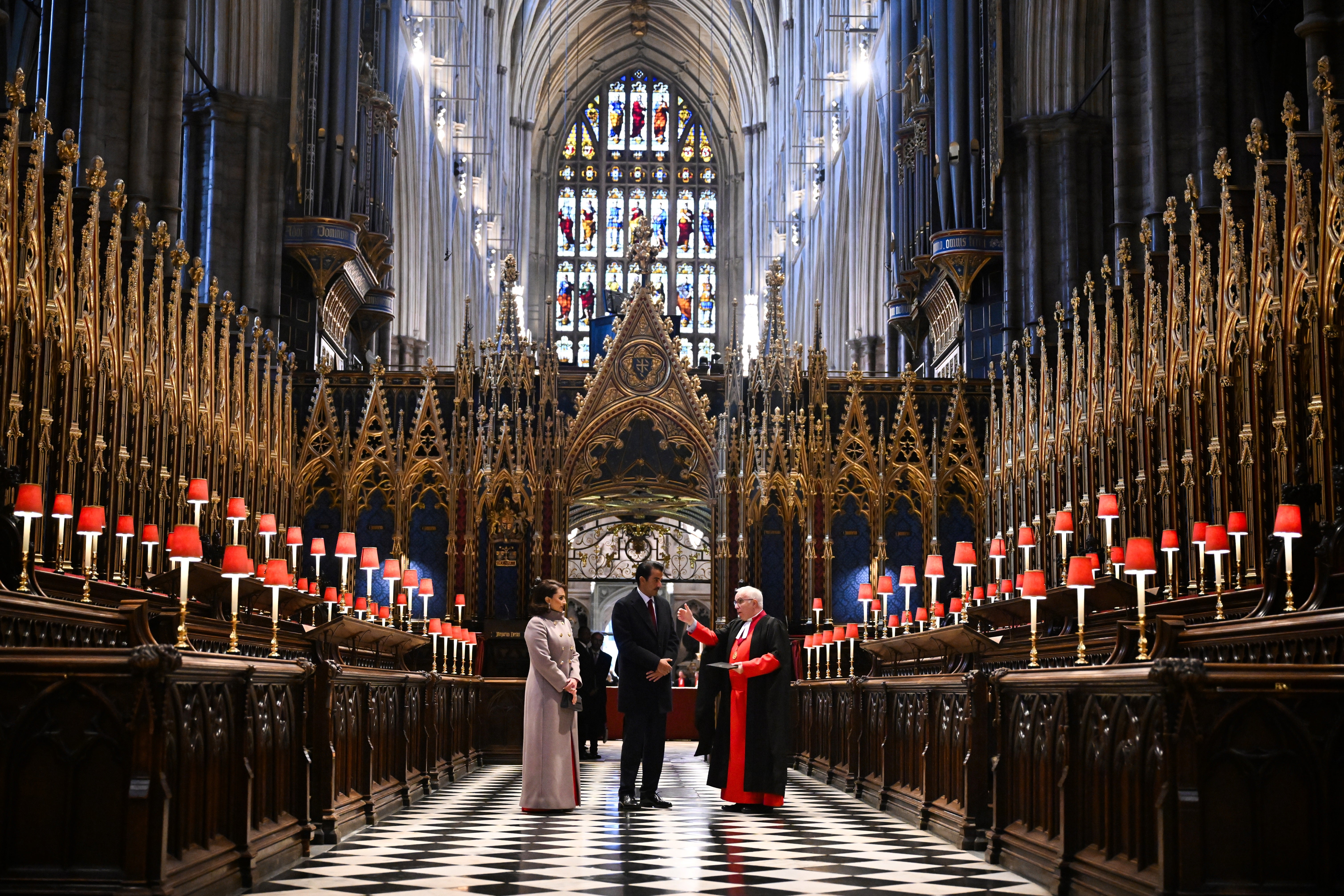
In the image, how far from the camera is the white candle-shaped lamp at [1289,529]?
8.62 metres

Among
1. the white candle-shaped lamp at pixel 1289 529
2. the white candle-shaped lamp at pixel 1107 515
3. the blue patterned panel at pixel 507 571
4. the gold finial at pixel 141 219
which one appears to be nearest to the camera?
the white candle-shaped lamp at pixel 1289 529

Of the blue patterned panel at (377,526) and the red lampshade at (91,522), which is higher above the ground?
the blue patterned panel at (377,526)

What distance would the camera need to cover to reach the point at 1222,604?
9922 millimetres

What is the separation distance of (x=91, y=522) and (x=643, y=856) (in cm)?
504

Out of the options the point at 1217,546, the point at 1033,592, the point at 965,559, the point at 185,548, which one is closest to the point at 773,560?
the point at 965,559

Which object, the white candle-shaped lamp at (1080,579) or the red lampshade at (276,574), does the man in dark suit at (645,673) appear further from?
the white candle-shaped lamp at (1080,579)

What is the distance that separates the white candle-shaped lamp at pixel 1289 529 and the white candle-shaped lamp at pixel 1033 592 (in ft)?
4.48

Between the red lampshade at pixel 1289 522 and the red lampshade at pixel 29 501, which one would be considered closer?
the red lampshade at pixel 1289 522

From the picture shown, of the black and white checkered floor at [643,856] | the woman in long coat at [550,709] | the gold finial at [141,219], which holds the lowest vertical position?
the black and white checkered floor at [643,856]

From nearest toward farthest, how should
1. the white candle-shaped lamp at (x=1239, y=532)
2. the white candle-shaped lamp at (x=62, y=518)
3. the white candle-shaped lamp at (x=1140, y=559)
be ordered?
the white candle-shaped lamp at (x=1140, y=559), the white candle-shaped lamp at (x=62, y=518), the white candle-shaped lamp at (x=1239, y=532)

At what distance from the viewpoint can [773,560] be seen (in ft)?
62.5

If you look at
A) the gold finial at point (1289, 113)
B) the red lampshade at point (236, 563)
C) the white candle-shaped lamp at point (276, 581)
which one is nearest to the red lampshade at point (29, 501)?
the white candle-shaped lamp at point (276, 581)

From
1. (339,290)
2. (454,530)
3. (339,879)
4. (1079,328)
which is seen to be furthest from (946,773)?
(339,290)

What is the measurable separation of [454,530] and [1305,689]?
47.7ft
